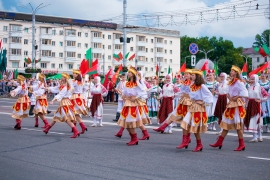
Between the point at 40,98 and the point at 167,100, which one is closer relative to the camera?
the point at 167,100

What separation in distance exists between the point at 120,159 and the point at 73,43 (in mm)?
79603

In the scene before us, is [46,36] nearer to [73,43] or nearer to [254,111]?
[73,43]

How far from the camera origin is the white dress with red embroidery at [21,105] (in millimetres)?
14961

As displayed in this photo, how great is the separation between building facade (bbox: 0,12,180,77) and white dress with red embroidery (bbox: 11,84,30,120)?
186 ft

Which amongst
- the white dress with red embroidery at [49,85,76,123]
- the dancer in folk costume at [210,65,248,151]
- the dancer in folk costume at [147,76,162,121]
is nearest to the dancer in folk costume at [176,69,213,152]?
the dancer in folk costume at [210,65,248,151]

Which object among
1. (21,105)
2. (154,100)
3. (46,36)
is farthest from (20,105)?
(46,36)

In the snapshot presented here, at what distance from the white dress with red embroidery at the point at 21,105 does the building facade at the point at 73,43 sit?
56624 mm

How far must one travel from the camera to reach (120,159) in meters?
9.35

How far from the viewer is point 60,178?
748 cm

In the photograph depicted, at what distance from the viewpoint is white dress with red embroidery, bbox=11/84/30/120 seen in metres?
15.0

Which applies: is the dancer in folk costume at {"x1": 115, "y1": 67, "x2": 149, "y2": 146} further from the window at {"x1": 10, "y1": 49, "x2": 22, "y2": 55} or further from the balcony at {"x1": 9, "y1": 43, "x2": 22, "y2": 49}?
the window at {"x1": 10, "y1": 49, "x2": 22, "y2": 55}

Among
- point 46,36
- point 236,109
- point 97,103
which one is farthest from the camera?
point 46,36

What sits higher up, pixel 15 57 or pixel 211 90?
pixel 15 57

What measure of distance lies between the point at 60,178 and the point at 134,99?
14.2ft
